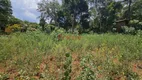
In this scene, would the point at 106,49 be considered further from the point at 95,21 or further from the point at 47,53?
the point at 95,21

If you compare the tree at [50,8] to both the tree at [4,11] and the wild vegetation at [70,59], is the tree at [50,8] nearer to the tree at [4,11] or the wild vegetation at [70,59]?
the tree at [4,11]

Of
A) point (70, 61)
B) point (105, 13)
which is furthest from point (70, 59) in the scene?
point (105, 13)

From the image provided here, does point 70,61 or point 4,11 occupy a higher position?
point 4,11

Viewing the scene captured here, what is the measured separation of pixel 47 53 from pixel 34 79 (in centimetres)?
150

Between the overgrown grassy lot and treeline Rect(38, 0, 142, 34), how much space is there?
662 inches

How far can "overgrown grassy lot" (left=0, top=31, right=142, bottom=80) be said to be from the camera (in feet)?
13.9

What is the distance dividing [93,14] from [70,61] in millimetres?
26119

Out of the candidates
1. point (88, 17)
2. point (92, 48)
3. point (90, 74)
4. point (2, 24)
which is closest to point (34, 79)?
point (90, 74)

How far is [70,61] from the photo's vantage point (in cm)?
A: 434

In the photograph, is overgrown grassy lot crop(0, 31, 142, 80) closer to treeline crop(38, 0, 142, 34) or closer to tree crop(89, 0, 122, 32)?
treeline crop(38, 0, 142, 34)

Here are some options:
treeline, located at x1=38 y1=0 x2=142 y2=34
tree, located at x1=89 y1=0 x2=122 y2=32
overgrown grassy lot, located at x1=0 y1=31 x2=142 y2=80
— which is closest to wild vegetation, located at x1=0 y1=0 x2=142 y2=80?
overgrown grassy lot, located at x1=0 y1=31 x2=142 y2=80

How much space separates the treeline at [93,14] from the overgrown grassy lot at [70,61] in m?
16.8

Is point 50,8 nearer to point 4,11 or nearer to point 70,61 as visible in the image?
point 4,11

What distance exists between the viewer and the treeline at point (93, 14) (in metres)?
26.7
